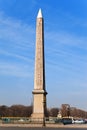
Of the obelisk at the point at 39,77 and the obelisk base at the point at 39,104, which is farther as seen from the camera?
the obelisk base at the point at 39,104

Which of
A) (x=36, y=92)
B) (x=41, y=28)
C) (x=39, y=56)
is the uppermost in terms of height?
(x=41, y=28)

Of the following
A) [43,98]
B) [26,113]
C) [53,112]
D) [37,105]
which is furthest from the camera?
[53,112]

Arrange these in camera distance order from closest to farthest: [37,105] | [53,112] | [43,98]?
[43,98], [37,105], [53,112]

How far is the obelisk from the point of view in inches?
1815

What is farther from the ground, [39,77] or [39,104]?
[39,77]

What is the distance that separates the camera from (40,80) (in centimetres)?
4606

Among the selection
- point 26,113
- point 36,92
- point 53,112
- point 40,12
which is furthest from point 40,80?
point 53,112

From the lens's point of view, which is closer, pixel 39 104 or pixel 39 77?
pixel 39 77

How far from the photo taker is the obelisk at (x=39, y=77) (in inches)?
1815

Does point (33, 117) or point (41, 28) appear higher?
point (41, 28)

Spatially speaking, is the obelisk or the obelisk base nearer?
the obelisk

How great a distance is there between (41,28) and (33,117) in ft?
34.5

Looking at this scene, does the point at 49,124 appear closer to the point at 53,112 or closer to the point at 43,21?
the point at 43,21

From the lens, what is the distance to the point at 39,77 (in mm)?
46000
